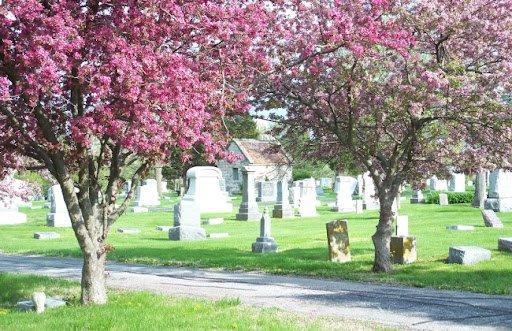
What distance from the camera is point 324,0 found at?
1439 centimetres

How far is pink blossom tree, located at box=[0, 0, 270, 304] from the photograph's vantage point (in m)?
9.53

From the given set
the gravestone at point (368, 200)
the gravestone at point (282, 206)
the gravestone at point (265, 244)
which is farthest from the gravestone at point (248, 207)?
the gravestone at point (265, 244)

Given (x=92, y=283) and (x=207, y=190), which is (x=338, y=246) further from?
(x=207, y=190)

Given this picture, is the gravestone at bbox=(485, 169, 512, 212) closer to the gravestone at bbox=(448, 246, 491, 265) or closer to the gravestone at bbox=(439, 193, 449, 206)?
the gravestone at bbox=(439, 193, 449, 206)

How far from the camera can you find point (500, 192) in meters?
32.0

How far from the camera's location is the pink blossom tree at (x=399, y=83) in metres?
13.4

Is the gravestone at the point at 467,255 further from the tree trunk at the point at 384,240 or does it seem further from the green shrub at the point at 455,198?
the green shrub at the point at 455,198

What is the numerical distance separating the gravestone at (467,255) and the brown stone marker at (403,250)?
0.89 metres

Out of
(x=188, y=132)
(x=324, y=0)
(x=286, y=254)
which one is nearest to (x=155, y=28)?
(x=188, y=132)

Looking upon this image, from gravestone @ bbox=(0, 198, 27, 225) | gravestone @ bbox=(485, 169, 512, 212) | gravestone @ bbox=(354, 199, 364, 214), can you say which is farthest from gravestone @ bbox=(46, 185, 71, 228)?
gravestone @ bbox=(485, 169, 512, 212)

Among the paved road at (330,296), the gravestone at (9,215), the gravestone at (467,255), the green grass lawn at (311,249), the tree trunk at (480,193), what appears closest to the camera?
the paved road at (330,296)

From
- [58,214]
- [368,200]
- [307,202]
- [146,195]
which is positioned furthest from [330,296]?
[146,195]

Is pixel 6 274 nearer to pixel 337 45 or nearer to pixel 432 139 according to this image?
pixel 337 45

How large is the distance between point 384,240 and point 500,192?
731 inches
